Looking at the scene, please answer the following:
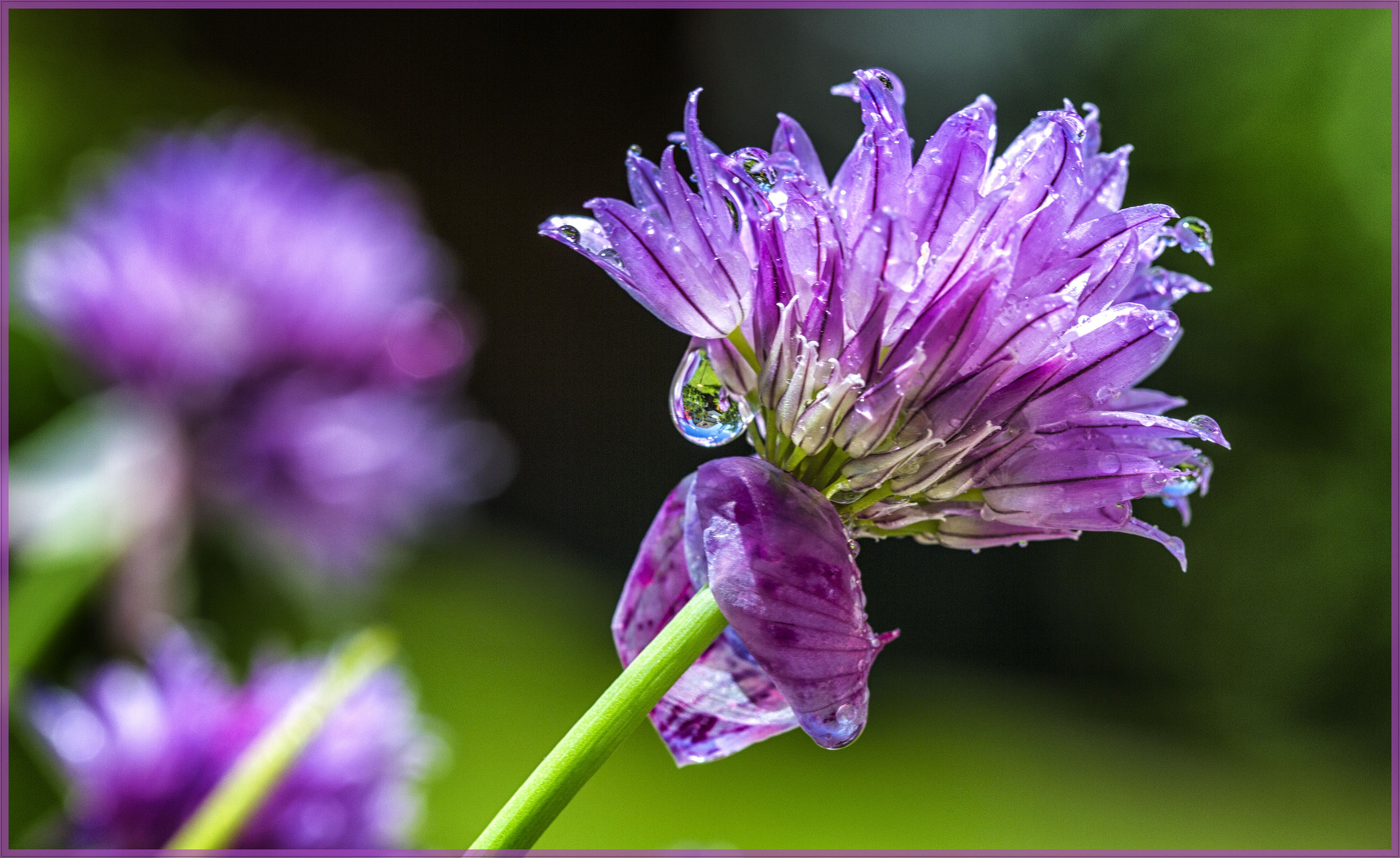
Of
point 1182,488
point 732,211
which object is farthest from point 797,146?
point 1182,488

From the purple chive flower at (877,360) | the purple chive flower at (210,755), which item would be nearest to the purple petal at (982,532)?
the purple chive flower at (877,360)

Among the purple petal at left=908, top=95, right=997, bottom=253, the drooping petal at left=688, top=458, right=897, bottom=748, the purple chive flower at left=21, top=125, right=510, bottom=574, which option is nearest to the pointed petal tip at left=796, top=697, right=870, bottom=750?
the drooping petal at left=688, top=458, right=897, bottom=748

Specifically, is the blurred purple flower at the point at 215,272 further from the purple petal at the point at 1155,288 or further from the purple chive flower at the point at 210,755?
the purple petal at the point at 1155,288

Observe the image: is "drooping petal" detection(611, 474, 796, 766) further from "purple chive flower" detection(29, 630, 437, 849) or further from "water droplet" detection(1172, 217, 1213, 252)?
"purple chive flower" detection(29, 630, 437, 849)

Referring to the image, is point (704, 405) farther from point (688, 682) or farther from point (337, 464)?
point (337, 464)

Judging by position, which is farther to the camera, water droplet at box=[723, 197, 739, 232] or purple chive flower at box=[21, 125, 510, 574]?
purple chive flower at box=[21, 125, 510, 574]

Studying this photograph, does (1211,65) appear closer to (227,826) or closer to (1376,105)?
(1376,105)

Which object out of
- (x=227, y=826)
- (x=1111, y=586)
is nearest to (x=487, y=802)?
(x=227, y=826)
